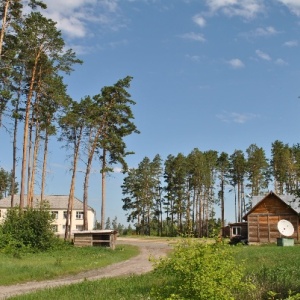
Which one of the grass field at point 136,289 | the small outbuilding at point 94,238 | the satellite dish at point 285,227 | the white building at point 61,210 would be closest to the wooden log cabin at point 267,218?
the satellite dish at point 285,227

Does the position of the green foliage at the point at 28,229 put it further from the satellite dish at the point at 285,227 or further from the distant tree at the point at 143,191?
the distant tree at the point at 143,191

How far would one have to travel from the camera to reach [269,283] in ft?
37.4

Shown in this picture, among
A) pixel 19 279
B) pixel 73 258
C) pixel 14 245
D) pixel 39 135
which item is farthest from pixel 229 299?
pixel 39 135

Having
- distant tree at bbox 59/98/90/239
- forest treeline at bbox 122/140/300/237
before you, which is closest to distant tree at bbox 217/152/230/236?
forest treeline at bbox 122/140/300/237

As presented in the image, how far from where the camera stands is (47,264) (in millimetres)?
22438

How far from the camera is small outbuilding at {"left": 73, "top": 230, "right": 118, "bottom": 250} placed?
36094 mm

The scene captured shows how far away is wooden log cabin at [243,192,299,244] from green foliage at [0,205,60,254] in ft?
76.1

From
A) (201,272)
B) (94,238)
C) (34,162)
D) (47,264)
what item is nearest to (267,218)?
(94,238)

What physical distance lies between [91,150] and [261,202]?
19.5m

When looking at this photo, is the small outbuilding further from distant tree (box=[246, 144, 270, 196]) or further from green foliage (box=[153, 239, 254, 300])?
distant tree (box=[246, 144, 270, 196])

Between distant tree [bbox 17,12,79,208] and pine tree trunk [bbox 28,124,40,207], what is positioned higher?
distant tree [bbox 17,12,79,208]

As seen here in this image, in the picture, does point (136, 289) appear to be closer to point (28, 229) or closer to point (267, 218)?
point (28, 229)

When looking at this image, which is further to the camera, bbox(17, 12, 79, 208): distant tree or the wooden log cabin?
the wooden log cabin

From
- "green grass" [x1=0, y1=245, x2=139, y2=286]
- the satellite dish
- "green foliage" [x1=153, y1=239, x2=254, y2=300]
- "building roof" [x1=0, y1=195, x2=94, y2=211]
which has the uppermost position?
"building roof" [x1=0, y1=195, x2=94, y2=211]
